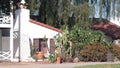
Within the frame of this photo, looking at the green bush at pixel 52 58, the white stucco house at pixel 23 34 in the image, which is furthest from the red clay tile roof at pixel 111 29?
the green bush at pixel 52 58

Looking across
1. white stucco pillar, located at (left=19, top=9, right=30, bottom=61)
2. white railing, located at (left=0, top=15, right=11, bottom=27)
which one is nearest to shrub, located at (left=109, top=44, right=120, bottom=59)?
white stucco pillar, located at (left=19, top=9, right=30, bottom=61)

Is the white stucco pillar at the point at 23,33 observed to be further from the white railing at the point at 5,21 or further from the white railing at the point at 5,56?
the white railing at the point at 5,21

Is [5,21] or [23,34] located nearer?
[5,21]

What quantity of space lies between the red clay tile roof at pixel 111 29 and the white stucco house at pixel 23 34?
36.2 ft

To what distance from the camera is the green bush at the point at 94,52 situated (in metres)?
31.0

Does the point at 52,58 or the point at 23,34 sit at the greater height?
the point at 23,34

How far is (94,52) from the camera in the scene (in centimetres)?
3112

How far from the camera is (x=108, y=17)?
3894 cm

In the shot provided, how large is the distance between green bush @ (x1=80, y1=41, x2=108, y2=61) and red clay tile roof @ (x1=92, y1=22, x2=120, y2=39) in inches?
450

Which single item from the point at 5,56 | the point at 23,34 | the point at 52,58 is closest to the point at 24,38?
the point at 23,34

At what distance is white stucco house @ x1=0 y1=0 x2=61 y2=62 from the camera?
105ft

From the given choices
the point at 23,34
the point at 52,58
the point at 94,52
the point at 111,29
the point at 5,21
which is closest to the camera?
the point at 52,58

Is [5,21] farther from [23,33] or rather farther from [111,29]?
[111,29]

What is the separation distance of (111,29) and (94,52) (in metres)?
15.7
